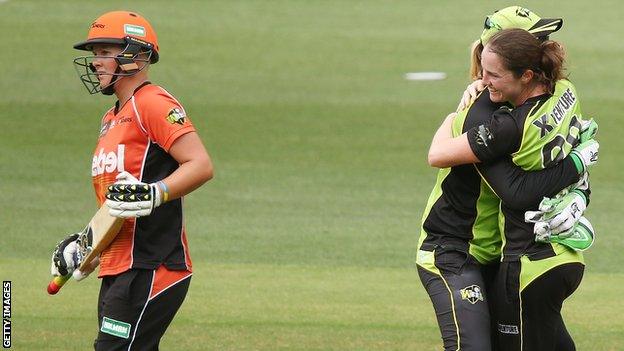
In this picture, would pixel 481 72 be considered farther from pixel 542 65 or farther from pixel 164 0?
pixel 164 0

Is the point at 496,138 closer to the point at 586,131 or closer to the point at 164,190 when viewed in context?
the point at 586,131

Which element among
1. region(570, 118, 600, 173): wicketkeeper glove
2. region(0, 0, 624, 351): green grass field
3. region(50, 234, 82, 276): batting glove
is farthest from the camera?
region(0, 0, 624, 351): green grass field

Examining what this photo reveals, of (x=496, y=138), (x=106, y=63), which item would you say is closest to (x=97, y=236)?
(x=106, y=63)

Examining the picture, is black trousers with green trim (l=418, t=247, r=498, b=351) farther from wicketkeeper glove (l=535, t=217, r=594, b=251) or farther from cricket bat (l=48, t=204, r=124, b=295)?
cricket bat (l=48, t=204, r=124, b=295)

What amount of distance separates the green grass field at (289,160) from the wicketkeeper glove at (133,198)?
11.2 ft

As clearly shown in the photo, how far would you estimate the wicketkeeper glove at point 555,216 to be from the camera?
5637 mm

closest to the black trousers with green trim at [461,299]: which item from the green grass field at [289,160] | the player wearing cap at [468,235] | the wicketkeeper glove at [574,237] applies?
the player wearing cap at [468,235]

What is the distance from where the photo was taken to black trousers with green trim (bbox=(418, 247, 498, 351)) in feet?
18.9

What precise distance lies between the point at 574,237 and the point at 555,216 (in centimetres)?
17

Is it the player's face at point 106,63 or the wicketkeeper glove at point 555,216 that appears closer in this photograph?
the wicketkeeper glove at point 555,216

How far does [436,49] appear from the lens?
25547mm

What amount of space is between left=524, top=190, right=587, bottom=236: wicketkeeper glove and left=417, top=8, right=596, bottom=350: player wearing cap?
6cm

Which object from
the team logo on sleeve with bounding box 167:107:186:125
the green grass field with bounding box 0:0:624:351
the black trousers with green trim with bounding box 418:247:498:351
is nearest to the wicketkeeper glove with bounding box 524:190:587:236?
the black trousers with green trim with bounding box 418:247:498:351

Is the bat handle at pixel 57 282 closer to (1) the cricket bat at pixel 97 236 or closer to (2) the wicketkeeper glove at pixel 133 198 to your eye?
(1) the cricket bat at pixel 97 236
